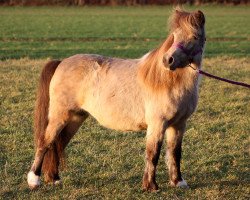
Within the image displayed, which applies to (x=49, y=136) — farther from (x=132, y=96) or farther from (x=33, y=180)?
(x=132, y=96)

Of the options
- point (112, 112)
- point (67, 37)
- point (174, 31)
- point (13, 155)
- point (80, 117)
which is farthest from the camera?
point (67, 37)

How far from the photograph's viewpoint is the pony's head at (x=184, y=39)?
589 centimetres

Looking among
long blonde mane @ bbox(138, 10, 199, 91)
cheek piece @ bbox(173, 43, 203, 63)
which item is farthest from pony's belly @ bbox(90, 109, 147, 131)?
cheek piece @ bbox(173, 43, 203, 63)

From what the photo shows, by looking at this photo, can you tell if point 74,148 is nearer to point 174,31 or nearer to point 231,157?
point 231,157

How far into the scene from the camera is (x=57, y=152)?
702 centimetres

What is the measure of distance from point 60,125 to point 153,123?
1.29m

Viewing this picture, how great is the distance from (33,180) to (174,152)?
181 cm

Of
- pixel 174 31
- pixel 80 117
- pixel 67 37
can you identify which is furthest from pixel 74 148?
pixel 67 37

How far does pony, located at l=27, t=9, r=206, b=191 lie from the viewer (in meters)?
6.05

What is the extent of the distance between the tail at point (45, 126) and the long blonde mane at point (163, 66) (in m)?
1.34

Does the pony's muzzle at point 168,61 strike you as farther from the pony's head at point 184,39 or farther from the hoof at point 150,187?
the hoof at point 150,187

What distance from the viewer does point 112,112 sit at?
666 cm

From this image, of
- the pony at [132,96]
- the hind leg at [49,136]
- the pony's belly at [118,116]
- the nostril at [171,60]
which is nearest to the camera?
the nostril at [171,60]

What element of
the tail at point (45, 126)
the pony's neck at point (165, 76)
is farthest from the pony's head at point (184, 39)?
the tail at point (45, 126)
